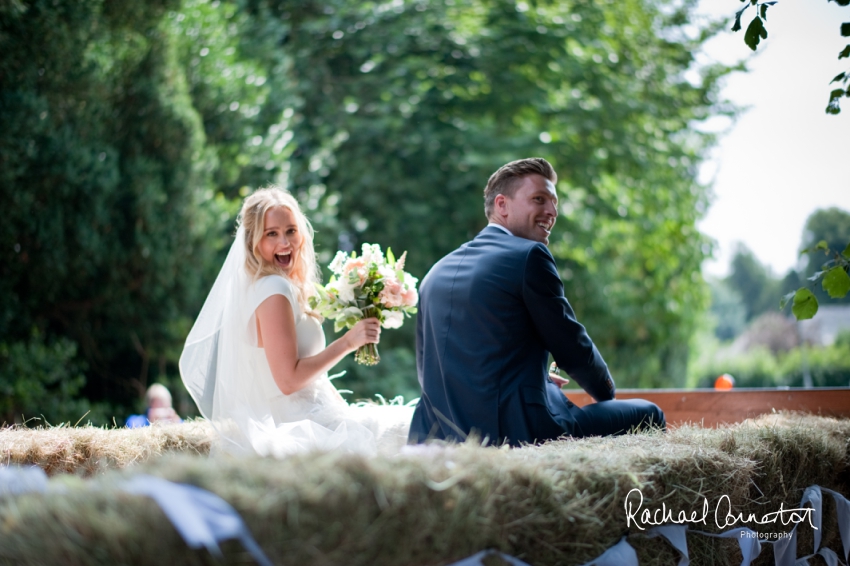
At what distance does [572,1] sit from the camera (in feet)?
39.2

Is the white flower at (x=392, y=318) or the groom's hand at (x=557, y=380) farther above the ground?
the white flower at (x=392, y=318)

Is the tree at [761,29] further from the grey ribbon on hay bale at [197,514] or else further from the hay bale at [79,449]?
the hay bale at [79,449]

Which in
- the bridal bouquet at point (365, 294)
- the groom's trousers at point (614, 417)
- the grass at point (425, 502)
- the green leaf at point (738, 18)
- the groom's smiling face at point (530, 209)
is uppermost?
the green leaf at point (738, 18)

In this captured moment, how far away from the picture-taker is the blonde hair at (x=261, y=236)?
3736 millimetres

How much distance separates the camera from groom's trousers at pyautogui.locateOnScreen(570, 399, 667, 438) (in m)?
3.09

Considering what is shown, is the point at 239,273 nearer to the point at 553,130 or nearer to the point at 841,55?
the point at 841,55

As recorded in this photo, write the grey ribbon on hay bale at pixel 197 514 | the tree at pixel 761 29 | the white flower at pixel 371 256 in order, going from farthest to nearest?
the white flower at pixel 371 256 < the tree at pixel 761 29 < the grey ribbon on hay bale at pixel 197 514

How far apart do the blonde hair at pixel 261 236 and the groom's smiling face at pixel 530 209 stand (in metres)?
1.09

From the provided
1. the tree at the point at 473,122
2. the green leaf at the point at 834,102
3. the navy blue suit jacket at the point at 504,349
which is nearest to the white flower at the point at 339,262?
the navy blue suit jacket at the point at 504,349

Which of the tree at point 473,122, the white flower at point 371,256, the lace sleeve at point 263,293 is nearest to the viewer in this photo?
the lace sleeve at point 263,293

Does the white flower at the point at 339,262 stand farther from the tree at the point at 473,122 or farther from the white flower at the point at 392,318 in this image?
the tree at the point at 473,122

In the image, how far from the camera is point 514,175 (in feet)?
11.3

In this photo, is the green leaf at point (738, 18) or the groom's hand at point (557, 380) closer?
the green leaf at point (738, 18)

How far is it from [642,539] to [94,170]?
7670 millimetres
